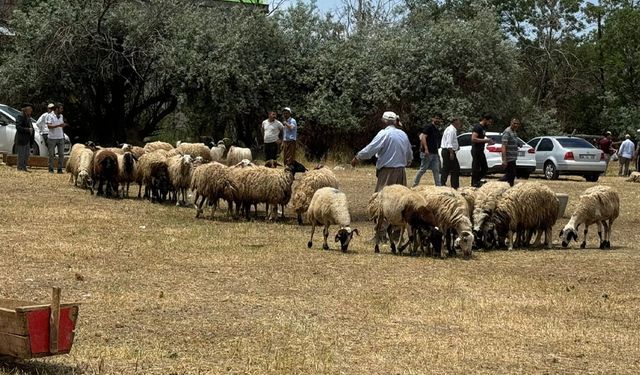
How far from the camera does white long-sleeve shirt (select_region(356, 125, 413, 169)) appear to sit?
47.2ft

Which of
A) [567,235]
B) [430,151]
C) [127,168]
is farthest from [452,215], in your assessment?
[127,168]

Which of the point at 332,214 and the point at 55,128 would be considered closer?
the point at 332,214

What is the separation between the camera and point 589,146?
108 feet

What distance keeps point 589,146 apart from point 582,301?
79.1 ft

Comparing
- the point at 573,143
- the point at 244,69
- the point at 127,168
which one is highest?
the point at 244,69

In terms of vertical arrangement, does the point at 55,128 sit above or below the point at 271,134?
below

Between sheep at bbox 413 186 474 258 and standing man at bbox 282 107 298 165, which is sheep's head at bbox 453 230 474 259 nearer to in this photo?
sheep at bbox 413 186 474 258

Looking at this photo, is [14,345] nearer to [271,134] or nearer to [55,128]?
[271,134]

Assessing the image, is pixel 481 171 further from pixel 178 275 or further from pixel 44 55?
pixel 44 55

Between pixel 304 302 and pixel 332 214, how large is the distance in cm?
406

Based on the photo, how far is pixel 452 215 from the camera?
1345 cm

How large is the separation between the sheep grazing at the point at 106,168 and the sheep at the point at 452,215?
8.03 m

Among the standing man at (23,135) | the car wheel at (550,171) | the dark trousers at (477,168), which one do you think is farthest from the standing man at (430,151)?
the car wheel at (550,171)

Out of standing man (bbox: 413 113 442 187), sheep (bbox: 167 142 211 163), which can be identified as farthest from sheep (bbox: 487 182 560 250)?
sheep (bbox: 167 142 211 163)
